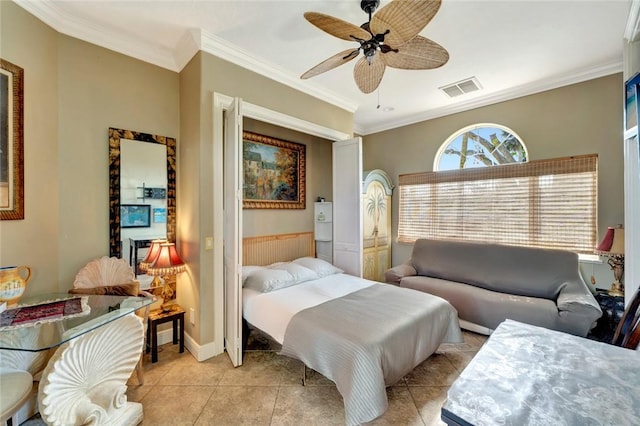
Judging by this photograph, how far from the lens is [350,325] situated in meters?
1.88

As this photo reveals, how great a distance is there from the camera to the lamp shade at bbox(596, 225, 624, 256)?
2.44 m

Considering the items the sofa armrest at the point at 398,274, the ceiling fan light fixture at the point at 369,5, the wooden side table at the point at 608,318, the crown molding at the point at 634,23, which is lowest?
the wooden side table at the point at 608,318

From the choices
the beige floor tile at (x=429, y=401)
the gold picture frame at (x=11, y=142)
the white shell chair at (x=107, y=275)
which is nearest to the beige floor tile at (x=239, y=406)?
the white shell chair at (x=107, y=275)

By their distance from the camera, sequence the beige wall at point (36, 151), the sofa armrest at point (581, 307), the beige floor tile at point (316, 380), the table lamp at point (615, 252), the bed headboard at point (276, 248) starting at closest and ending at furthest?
the beige wall at point (36, 151) < the beige floor tile at point (316, 380) < the sofa armrest at point (581, 307) < the table lamp at point (615, 252) < the bed headboard at point (276, 248)

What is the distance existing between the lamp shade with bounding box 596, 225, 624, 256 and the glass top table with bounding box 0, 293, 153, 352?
406 centimetres

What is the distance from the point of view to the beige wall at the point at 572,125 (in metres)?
2.87

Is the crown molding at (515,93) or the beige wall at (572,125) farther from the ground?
the crown molding at (515,93)

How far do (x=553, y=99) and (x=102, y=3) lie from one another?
4727 millimetres

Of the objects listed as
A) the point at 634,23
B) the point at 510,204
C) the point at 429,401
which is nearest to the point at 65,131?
the point at 429,401

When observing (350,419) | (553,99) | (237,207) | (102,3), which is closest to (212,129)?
(237,207)

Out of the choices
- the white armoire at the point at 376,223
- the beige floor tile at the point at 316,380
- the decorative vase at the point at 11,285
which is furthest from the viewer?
the white armoire at the point at 376,223

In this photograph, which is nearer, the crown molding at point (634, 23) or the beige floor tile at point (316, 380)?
the crown molding at point (634, 23)

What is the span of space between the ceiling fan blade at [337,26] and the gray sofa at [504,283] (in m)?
2.87

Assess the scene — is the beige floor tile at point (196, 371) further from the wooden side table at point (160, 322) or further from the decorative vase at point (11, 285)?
the decorative vase at point (11, 285)
